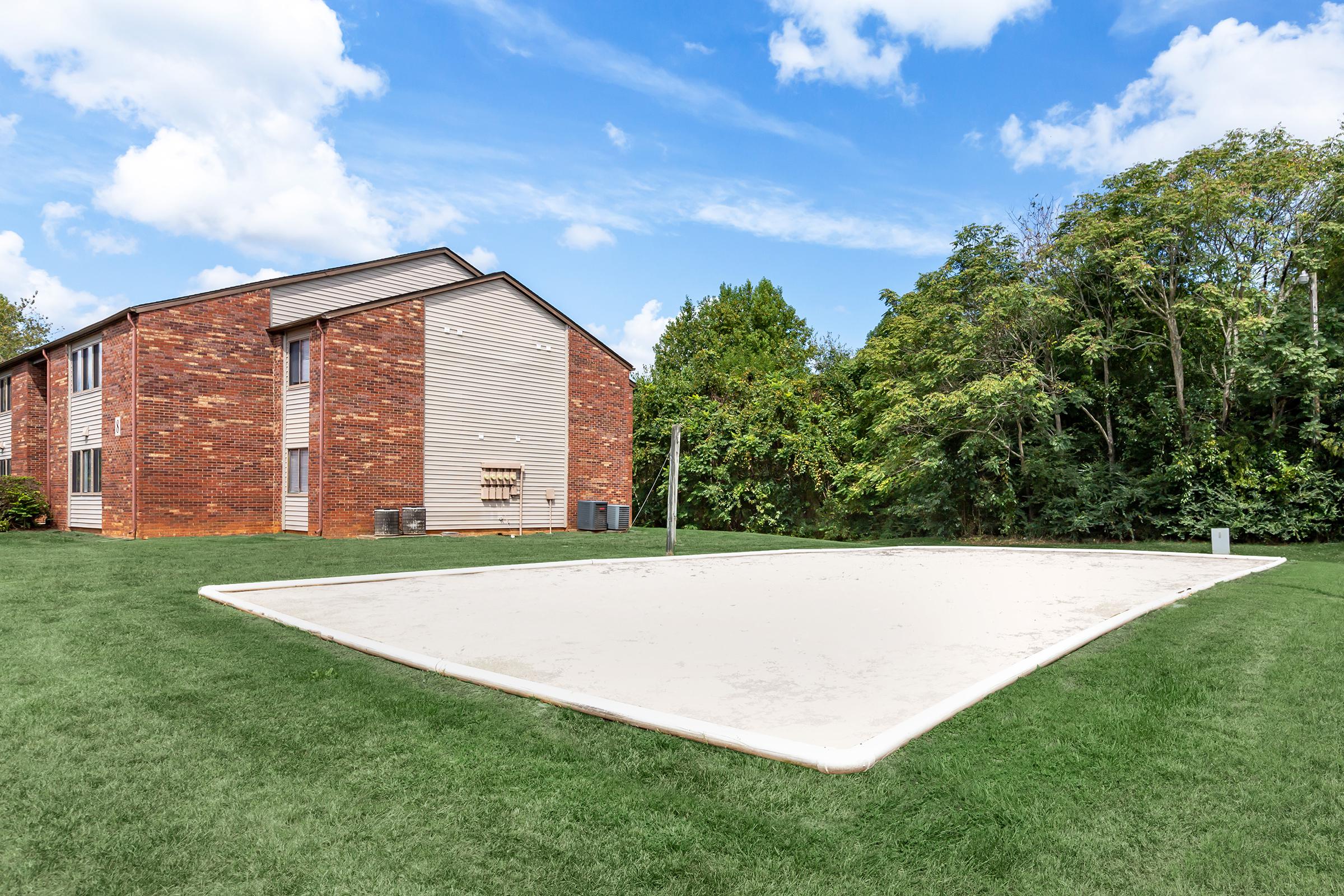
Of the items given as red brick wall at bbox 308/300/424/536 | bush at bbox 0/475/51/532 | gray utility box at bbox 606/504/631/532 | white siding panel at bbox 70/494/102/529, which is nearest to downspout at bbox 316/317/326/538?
red brick wall at bbox 308/300/424/536

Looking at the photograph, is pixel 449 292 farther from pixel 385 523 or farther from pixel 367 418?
pixel 385 523

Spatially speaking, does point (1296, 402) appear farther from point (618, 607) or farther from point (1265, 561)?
point (618, 607)

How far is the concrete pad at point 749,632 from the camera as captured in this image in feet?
13.3

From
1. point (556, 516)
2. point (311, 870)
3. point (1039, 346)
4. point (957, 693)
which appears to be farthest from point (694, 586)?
point (1039, 346)

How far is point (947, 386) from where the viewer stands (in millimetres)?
20625

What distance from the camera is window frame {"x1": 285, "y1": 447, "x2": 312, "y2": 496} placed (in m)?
18.0

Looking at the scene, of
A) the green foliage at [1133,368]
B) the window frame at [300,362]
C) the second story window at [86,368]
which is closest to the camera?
the green foliage at [1133,368]

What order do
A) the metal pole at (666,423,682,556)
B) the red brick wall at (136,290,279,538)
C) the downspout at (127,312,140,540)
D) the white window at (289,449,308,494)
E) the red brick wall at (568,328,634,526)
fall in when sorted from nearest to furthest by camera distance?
Result: the metal pole at (666,423,682,556)
the downspout at (127,312,140,540)
the red brick wall at (136,290,279,538)
the white window at (289,449,308,494)
the red brick wall at (568,328,634,526)

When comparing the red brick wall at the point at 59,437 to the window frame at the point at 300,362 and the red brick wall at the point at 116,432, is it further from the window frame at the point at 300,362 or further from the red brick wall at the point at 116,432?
the window frame at the point at 300,362

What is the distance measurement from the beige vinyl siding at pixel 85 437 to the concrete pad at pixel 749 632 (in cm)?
1432

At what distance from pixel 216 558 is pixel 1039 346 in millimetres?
17955

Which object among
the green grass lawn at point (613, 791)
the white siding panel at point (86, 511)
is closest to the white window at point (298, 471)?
the white siding panel at point (86, 511)

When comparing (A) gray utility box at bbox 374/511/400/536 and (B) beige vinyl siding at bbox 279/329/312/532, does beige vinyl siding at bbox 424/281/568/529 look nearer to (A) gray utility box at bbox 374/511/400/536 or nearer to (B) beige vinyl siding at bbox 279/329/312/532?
(A) gray utility box at bbox 374/511/400/536

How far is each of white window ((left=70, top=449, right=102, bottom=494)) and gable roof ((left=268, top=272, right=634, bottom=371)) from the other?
580cm
